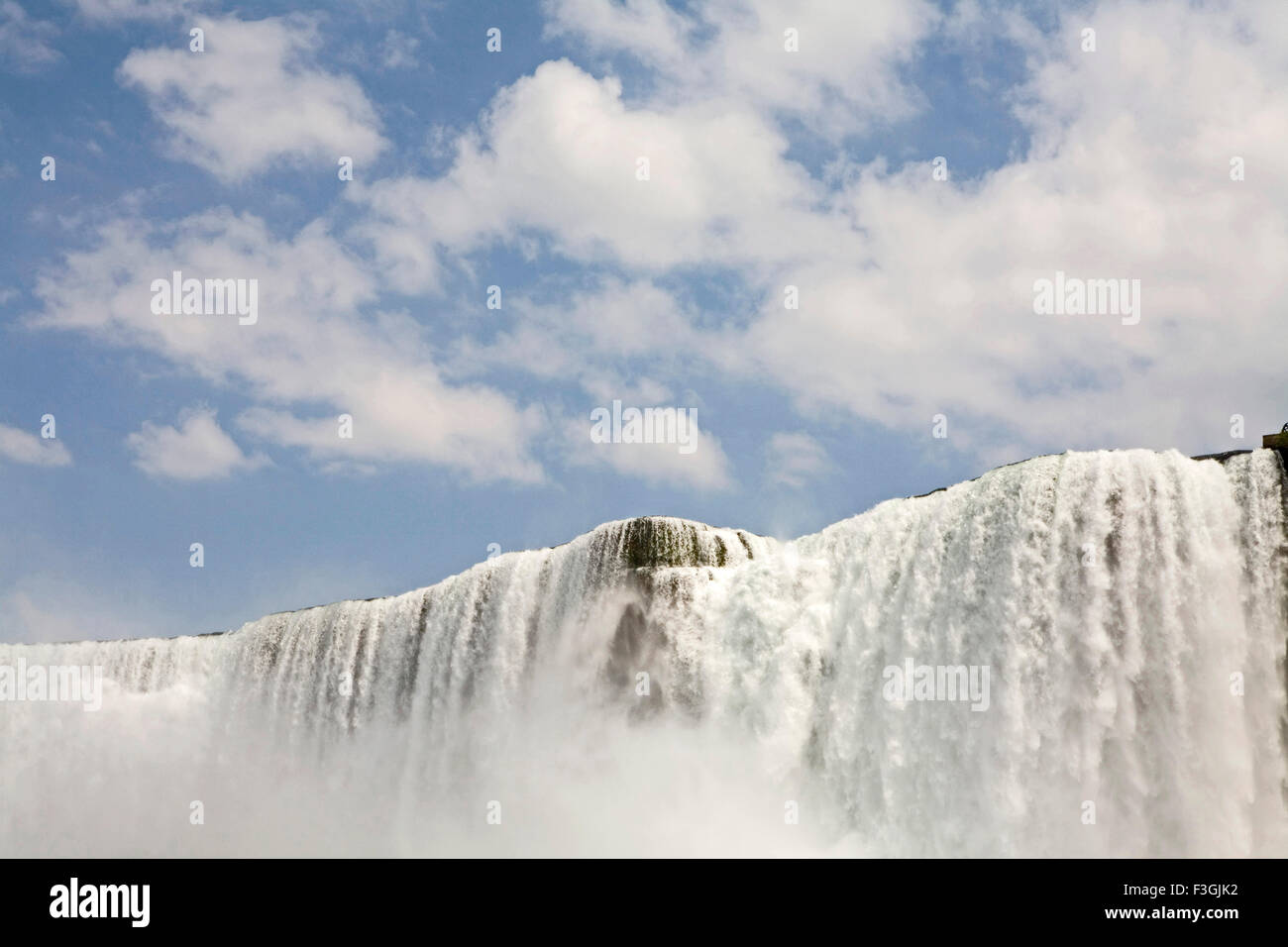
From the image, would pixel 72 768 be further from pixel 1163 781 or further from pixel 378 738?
pixel 1163 781

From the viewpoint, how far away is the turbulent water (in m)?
18.7

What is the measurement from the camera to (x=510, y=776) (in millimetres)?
28062

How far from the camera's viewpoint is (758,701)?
24.8 m

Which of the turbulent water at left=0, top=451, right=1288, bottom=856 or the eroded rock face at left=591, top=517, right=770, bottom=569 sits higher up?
the eroded rock face at left=591, top=517, right=770, bottom=569

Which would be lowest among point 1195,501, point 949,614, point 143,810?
point 143,810

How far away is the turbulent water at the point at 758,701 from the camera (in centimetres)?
1867

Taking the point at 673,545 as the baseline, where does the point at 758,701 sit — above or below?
below

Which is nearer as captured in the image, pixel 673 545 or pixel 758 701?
pixel 758 701

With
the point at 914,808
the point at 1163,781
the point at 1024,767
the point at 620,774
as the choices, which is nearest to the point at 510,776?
the point at 620,774

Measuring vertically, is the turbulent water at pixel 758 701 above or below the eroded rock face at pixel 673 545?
below

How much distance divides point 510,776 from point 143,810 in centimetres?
1394

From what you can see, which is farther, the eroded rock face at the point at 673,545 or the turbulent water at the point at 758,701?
the eroded rock face at the point at 673,545

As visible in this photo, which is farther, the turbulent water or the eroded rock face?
the eroded rock face

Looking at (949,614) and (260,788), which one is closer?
(949,614)
